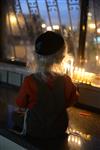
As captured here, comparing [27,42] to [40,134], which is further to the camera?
[27,42]

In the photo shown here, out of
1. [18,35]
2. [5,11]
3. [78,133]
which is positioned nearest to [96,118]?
[78,133]

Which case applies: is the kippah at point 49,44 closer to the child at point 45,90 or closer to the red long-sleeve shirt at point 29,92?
the child at point 45,90

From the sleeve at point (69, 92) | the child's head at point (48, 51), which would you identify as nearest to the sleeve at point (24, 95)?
the child's head at point (48, 51)

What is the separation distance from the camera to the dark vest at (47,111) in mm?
1661

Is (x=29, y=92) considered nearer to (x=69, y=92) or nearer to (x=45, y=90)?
(x=45, y=90)

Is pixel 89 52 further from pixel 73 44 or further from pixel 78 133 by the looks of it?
pixel 78 133

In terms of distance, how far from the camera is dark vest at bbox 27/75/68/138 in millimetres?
1661

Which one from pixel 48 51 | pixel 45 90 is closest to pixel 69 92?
pixel 45 90

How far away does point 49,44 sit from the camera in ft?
5.43

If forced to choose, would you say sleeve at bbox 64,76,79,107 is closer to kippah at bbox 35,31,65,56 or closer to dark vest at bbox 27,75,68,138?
dark vest at bbox 27,75,68,138

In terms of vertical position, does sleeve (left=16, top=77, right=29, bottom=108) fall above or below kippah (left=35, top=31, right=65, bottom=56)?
below

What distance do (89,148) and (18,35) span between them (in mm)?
1558

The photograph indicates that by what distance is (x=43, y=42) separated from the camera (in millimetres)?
1664

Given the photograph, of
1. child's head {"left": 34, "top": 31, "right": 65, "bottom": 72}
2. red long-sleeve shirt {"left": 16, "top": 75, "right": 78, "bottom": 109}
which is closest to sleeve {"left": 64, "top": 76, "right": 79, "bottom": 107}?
red long-sleeve shirt {"left": 16, "top": 75, "right": 78, "bottom": 109}
